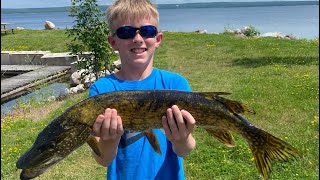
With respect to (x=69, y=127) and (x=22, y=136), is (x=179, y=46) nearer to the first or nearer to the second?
(x=22, y=136)

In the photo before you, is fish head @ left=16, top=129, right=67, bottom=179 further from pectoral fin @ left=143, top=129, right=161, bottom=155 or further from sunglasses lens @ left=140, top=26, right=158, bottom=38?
sunglasses lens @ left=140, top=26, right=158, bottom=38

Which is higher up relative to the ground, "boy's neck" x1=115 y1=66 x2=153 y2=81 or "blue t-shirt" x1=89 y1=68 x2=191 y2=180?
"boy's neck" x1=115 y1=66 x2=153 y2=81

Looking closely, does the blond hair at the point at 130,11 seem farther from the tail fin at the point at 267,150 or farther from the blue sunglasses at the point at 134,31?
the tail fin at the point at 267,150

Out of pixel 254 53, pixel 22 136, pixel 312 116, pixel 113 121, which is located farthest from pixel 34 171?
pixel 254 53

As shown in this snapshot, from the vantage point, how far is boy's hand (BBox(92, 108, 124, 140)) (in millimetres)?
3189

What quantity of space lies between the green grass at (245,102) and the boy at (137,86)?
3.98 metres

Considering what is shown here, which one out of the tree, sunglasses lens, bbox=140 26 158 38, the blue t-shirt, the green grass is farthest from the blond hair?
the tree

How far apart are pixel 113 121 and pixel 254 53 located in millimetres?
20465

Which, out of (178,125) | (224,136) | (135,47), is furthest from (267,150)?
(135,47)

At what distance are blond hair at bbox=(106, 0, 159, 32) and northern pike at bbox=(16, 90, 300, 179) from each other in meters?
0.79

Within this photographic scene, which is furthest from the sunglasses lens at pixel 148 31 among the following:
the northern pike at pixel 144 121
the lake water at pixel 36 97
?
the lake water at pixel 36 97

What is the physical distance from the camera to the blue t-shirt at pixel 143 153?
3520 mm

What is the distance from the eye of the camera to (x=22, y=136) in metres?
10.6

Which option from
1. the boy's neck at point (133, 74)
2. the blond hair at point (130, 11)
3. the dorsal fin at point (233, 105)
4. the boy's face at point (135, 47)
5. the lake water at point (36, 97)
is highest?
the blond hair at point (130, 11)
